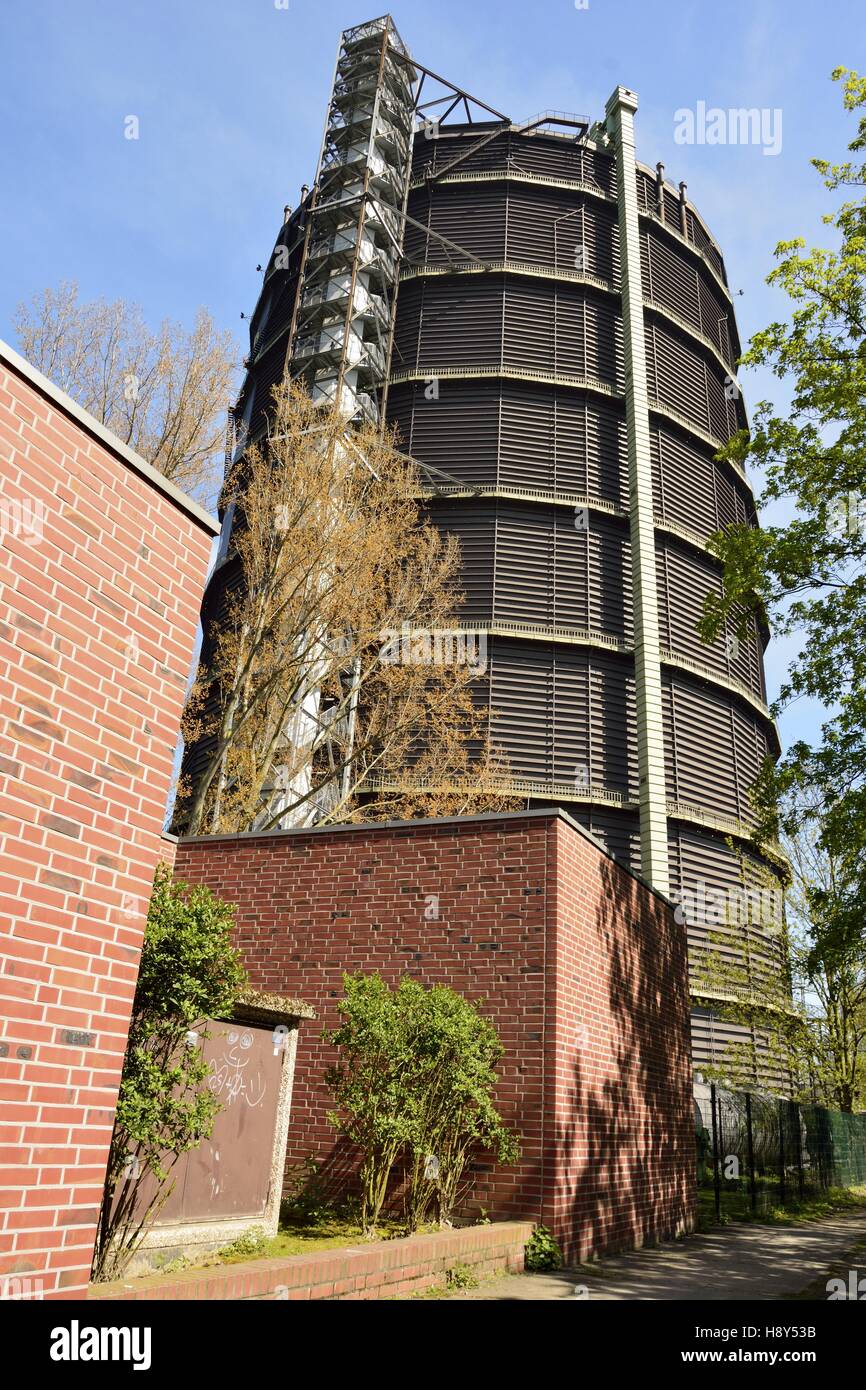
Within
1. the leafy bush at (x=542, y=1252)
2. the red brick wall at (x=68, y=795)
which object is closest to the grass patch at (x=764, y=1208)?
the leafy bush at (x=542, y=1252)

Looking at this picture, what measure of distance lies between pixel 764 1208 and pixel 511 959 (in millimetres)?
10120

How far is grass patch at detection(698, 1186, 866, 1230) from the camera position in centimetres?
1454

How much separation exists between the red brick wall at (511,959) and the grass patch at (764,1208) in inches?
170

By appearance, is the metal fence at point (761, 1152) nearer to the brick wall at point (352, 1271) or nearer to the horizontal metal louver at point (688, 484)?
the brick wall at point (352, 1271)

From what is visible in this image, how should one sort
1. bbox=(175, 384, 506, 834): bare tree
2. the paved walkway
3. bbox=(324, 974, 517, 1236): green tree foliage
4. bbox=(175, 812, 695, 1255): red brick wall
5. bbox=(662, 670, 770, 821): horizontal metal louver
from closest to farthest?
the paved walkway, bbox=(324, 974, 517, 1236): green tree foliage, bbox=(175, 812, 695, 1255): red brick wall, bbox=(175, 384, 506, 834): bare tree, bbox=(662, 670, 770, 821): horizontal metal louver

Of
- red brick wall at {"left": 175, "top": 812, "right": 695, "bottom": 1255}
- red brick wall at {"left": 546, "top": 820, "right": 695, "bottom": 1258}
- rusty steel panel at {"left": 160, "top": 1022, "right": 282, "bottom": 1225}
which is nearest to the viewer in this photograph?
rusty steel panel at {"left": 160, "top": 1022, "right": 282, "bottom": 1225}

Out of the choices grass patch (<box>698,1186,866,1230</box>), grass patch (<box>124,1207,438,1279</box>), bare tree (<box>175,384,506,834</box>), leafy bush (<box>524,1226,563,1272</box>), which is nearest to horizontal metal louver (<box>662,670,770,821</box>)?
bare tree (<box>175,384,506,834</box>)

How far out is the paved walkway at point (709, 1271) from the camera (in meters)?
7.16

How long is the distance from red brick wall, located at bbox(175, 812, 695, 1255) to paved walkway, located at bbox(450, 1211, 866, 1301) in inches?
17.8

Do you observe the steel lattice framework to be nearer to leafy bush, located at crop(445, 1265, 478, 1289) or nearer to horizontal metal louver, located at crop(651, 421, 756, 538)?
horizontal metal louver, located at crop(651, 421, 756, 538)

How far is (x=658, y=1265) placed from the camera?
912 centimetres

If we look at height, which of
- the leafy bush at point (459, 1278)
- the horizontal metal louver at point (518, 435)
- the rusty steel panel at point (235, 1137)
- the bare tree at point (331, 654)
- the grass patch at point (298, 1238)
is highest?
the horizontal metal louver at point (518, 435)

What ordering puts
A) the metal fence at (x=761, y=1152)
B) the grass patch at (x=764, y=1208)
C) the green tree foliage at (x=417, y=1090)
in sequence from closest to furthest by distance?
1. the green tree foliage at (x=417, y=1090)
2. the grass patch at (x=764, y=1208)
3. the metal fence at (x=761, y=1152)

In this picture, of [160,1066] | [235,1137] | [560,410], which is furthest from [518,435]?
[160,1066]
